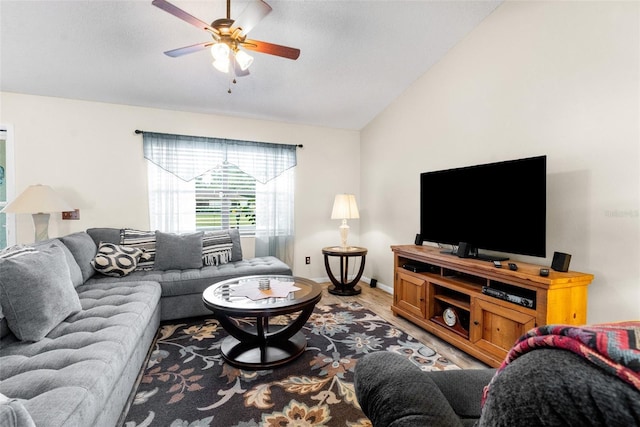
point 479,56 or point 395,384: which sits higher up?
point 479,56

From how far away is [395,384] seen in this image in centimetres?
83

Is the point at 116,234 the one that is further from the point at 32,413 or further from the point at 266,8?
the point at 266,8

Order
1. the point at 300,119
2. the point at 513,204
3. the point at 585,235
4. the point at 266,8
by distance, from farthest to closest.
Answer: the point at 300,119 < the point at 513,204 < the point at 585,235 < the point at 266,8

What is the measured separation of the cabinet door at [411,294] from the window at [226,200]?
6.96 ft

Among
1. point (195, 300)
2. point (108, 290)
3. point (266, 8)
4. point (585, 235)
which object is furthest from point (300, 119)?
point (585, 235)

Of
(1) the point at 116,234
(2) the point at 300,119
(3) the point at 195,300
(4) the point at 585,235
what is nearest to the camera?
(4) the point at 585,235

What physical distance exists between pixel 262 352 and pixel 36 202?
2.66m

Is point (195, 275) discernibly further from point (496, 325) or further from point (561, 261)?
point (561, 261)

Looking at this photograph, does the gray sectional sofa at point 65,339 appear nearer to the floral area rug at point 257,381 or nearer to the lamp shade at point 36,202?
the floral area rug at point 257,381

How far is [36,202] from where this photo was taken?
110 inches

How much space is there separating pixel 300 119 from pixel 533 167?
297 centimetres

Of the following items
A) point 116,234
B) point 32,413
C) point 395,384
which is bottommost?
point 32,413

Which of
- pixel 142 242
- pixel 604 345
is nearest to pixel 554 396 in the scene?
pixel 604 345

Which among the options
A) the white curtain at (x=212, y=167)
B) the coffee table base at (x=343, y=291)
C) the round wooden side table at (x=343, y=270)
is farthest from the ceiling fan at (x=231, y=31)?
the coffee table base at (x=343, y=291)
